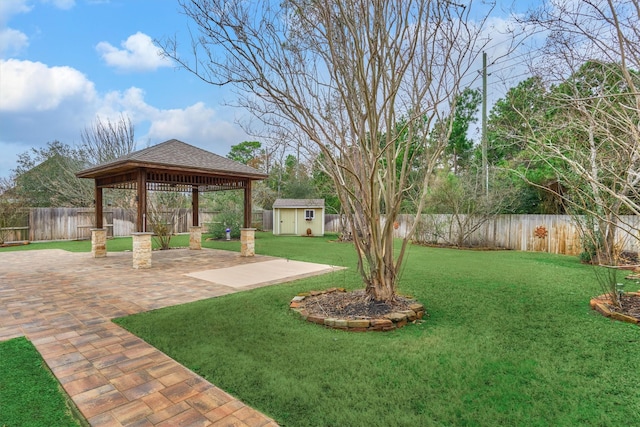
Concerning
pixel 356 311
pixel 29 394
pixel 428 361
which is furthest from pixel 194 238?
pixel 428 361

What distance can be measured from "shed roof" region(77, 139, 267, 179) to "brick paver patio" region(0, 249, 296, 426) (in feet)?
8.57

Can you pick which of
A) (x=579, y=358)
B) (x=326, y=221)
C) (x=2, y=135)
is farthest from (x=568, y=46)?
(x=2, y=135)

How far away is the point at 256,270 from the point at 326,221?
1328cm

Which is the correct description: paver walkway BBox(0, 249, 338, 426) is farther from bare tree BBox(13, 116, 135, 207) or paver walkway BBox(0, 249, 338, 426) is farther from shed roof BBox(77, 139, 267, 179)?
bare tree BBox(13, 116, 135, 207)

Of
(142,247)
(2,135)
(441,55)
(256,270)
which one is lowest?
(256,270)

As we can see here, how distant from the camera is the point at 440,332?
11.5ft

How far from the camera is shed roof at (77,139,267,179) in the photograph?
7.91 m

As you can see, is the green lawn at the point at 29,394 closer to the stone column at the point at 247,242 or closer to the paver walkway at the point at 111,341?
the paver walkway at the point at 111,341

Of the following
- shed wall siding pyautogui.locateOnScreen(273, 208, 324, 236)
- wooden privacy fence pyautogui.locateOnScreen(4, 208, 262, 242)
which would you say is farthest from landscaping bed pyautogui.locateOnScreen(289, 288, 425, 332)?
shed wall siding pyautogui.locateOnScreen(273, 208, 324, 236)

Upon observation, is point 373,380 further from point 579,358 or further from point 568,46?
point 568,46

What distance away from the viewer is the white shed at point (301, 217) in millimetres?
18328

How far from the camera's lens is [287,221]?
18.7 m

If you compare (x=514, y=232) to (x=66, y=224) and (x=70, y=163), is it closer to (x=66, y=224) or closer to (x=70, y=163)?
(x=66, y=224)

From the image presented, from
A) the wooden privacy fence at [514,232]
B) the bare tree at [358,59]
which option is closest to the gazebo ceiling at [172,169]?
the bare tree at [358,59]
